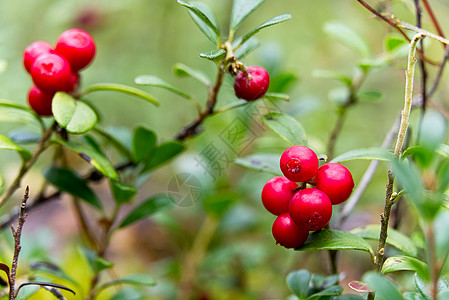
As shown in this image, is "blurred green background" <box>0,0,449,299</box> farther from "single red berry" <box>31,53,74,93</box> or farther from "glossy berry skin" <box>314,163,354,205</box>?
"glossy berry skin" <box>314,163,354,205</box>

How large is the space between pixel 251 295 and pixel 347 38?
1.09 m

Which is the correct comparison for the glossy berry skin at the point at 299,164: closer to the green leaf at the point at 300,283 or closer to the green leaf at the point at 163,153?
the green leaf at the point at 300,283

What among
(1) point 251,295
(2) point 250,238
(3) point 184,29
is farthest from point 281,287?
(3) point 184,29

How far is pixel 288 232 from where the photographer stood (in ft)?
2.89

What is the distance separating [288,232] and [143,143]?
1.80 feet

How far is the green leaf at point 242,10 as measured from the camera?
107 cm

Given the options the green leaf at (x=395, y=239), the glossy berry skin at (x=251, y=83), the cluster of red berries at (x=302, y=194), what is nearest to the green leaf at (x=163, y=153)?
Result: the glossy berry skin at (x=251, y=83)

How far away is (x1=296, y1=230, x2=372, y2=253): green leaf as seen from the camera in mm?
855

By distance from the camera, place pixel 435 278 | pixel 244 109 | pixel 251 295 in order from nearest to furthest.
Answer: pixel 435 278, pixel 244 109, pixel 251 295

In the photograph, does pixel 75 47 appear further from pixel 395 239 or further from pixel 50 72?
pixel 395 239

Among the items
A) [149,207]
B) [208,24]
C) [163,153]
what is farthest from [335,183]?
[149,207]

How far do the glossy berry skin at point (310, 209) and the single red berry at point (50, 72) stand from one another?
616mm

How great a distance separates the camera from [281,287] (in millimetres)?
1929

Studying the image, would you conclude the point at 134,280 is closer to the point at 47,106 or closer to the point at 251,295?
the point at 47,106
